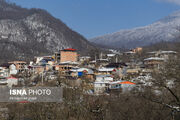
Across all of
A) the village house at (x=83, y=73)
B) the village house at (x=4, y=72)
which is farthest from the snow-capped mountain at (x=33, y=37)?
the village house at (x=83, y=73)

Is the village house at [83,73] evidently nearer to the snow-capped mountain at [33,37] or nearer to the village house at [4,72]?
the village house at [4,72]

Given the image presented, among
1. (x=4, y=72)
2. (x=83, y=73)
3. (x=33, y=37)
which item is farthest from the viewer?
(x=33, y=37)

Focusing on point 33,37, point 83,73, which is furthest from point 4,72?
point 33,37

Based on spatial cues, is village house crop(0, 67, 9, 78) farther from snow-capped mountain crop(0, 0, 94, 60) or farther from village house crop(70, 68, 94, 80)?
snow-capped mountain crop(0, 0, 94, 60)

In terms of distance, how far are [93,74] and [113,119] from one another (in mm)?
17445

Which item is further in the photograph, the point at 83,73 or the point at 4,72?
the point at 4,72

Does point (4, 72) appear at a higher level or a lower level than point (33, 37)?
lower

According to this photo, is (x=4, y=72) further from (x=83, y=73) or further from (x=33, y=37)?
(x=33, y=37)

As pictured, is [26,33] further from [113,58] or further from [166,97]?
[166,97]

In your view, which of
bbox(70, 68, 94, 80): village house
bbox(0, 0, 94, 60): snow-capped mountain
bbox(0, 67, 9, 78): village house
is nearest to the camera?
bbox(70, 68, 94, 80): village house

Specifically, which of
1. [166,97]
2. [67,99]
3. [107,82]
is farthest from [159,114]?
[107,82]

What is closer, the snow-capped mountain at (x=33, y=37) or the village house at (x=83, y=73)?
the village house at (x=83, y=73)

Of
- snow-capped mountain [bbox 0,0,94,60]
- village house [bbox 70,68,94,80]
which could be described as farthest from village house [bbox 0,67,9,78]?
snow-capped mountain [bbox 0,0,94,60]

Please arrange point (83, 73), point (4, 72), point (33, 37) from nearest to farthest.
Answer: point (83, 73)
point (4, 72)
point (33, 37)
